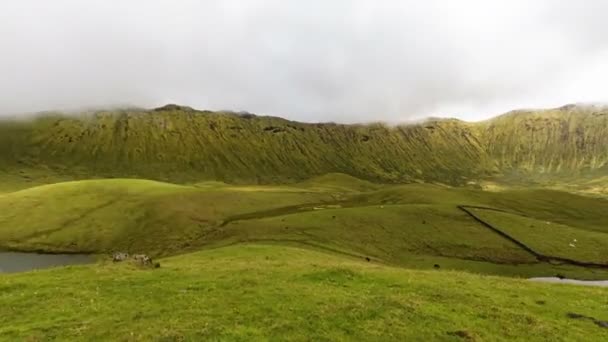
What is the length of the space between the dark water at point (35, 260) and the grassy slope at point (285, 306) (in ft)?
189

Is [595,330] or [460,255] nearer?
[595,330]

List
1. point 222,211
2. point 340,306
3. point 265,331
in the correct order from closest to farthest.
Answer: point 265,331
point 340,306
point 222,211

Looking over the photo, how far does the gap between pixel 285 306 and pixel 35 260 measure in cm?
8920

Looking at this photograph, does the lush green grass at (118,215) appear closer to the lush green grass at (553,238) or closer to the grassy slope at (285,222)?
the grassy slope at (285,222)

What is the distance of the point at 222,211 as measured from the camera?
12419cm

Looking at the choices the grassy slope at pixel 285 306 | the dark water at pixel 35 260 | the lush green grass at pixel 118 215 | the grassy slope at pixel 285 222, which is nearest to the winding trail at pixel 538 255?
the grassy slope at pixel 285 222

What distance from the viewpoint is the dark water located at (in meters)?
90.3

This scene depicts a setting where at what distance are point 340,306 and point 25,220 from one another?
12141 centimetres

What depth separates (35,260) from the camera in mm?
96812

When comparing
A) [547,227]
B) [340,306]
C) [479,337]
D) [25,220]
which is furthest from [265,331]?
[25,220]

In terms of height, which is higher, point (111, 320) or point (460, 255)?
point (111, 320)

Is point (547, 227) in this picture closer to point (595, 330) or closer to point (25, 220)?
point (595, 330)

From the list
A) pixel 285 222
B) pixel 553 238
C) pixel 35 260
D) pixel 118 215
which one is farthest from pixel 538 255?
pixel 35 260

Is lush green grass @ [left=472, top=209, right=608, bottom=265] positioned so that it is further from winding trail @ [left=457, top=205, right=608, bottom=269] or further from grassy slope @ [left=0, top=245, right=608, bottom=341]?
grassy slope @ [left=0, top=245, right=608, bottom=341]
